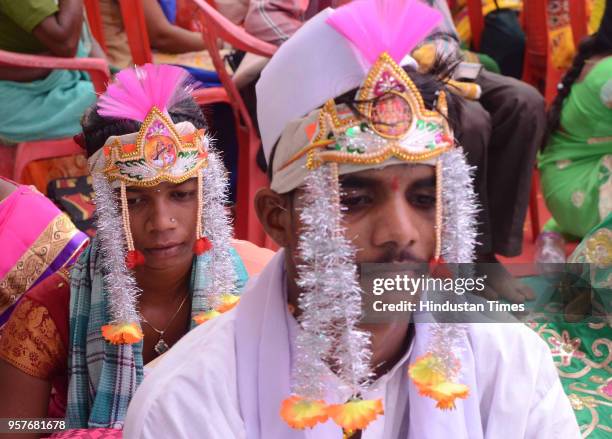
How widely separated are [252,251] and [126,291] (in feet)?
1.80

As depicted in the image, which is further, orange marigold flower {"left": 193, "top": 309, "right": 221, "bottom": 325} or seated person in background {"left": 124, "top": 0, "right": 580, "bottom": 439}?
orange marigold flower {"left": 193, "top": 309, "right": 221, "bottom": 325}

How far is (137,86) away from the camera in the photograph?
2.22 m

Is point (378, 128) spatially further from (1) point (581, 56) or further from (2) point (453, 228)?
(1) point (581, 56)

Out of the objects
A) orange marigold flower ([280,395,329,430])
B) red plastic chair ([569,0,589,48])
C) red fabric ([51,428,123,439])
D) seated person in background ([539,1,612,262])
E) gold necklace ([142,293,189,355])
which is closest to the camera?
orange marigold flower ([280,395,329,430])

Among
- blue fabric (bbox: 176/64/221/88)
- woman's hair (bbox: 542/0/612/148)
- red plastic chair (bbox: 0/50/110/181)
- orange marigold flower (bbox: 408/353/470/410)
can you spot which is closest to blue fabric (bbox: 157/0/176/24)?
blue fabric (bbox: 176/64/221/88)

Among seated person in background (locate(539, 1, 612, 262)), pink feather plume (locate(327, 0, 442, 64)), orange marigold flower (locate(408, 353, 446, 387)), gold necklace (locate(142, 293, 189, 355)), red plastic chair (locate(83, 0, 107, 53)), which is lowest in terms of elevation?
orange marigold flower (locate(408, 353, 446, 387))

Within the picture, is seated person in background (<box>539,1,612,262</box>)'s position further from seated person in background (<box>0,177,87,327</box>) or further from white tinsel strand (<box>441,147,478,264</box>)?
white tinsel strand (<box>441,147,478,264</box>)

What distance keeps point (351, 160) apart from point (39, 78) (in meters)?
2.52

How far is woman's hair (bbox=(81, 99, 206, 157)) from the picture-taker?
2.27m

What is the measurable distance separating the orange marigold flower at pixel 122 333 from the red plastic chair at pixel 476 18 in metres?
2.99

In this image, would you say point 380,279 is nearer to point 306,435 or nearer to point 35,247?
point 306,435

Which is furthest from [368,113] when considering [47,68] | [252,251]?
[47,68]

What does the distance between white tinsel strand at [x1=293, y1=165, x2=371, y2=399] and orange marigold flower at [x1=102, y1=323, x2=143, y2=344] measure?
848 millimetres

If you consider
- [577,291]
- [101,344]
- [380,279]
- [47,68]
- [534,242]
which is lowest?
[380,279]
